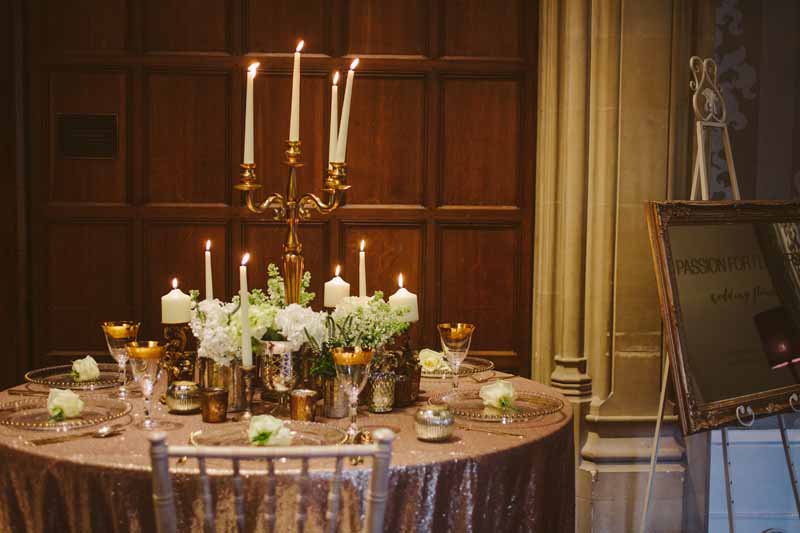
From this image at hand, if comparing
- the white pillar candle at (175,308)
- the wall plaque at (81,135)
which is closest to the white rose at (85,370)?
the white pillar candle at (175,308)

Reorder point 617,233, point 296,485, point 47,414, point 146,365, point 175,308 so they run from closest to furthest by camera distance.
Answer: point 296,485
point 146,365
point 47,414
point 175,308
point 617,233

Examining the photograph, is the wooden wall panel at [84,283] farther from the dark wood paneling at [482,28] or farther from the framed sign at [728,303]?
the framed sign at [728,303]

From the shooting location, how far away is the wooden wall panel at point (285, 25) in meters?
3.52

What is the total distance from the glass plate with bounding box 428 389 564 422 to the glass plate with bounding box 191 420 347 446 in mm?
372

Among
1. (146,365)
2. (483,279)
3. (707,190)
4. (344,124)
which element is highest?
(344,124)

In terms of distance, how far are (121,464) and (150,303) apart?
201cm

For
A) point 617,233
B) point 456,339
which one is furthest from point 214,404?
point 617,233

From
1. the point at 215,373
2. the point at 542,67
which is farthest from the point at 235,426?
the point at 542,67

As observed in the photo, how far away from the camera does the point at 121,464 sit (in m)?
1.66

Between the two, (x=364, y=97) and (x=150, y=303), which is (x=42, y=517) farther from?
(x=364, y=97)

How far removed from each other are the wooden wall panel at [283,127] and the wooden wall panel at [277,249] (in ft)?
0.58

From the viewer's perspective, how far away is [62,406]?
1.95 meters

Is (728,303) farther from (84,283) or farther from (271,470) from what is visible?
(84,283)

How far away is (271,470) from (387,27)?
2.55m
